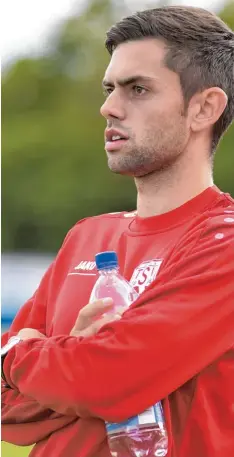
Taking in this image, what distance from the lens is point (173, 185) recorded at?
9.12ft

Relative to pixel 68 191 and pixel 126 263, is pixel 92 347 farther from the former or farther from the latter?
pixel 68 191

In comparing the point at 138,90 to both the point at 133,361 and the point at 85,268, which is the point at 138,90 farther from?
the point at 133,361

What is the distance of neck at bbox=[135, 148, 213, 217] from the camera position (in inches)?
109

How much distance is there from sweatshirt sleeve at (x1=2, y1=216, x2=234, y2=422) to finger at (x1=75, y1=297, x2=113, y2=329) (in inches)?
2.3

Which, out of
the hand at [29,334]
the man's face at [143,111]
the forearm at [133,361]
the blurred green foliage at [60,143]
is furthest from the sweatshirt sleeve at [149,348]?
the blurred green foliage at [60,143]

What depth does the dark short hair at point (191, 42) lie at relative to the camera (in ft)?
9.13

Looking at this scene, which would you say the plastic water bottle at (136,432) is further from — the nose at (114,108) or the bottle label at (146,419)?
the nose at (114,108)

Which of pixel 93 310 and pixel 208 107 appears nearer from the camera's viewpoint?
pixel 93 310

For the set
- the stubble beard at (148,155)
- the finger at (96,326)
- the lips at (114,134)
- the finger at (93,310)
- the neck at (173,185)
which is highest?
the lips at (114,134)

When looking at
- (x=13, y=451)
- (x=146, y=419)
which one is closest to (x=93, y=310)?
(x=146, y=419)

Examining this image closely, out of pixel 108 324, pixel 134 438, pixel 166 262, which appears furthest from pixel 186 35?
pixel 134 438

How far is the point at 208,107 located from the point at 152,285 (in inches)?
24.8

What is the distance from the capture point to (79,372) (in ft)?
7.93

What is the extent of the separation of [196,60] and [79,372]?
1028 mm
